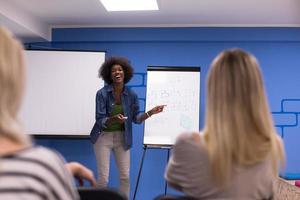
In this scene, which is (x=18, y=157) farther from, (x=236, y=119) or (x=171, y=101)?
(x=171, y=101)

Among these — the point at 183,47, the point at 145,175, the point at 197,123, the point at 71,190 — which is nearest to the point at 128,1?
the point at 183,47

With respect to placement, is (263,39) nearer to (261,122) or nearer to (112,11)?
(112,11)

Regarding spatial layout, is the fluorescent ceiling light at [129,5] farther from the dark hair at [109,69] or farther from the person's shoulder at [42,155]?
the person's shoulder at [42,155]

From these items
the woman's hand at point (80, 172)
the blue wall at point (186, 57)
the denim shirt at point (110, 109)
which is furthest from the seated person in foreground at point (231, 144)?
the blue wall at point (186, 57)

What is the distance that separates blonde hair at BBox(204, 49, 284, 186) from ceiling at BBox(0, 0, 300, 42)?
287 centimetres

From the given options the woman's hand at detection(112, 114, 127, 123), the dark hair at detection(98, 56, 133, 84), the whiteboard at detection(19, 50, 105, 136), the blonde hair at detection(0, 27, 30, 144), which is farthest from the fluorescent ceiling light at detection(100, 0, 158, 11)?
the blonde hair at detection(0, 27, 30, 144)

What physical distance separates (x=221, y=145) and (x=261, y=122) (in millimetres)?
156

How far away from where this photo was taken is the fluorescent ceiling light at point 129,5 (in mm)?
3973

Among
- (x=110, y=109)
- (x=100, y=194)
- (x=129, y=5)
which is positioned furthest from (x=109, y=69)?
(x=100, y=194)

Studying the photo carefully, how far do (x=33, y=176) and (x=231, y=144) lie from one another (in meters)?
0.63

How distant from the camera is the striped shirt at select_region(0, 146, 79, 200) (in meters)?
0.80

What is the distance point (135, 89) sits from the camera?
16.2 ft

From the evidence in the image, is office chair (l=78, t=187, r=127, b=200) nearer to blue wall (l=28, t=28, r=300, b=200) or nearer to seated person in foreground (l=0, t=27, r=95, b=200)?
seated person in foreground (l=0, t=27, r=95, b=200)

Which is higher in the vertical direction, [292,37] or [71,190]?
[292,37]
